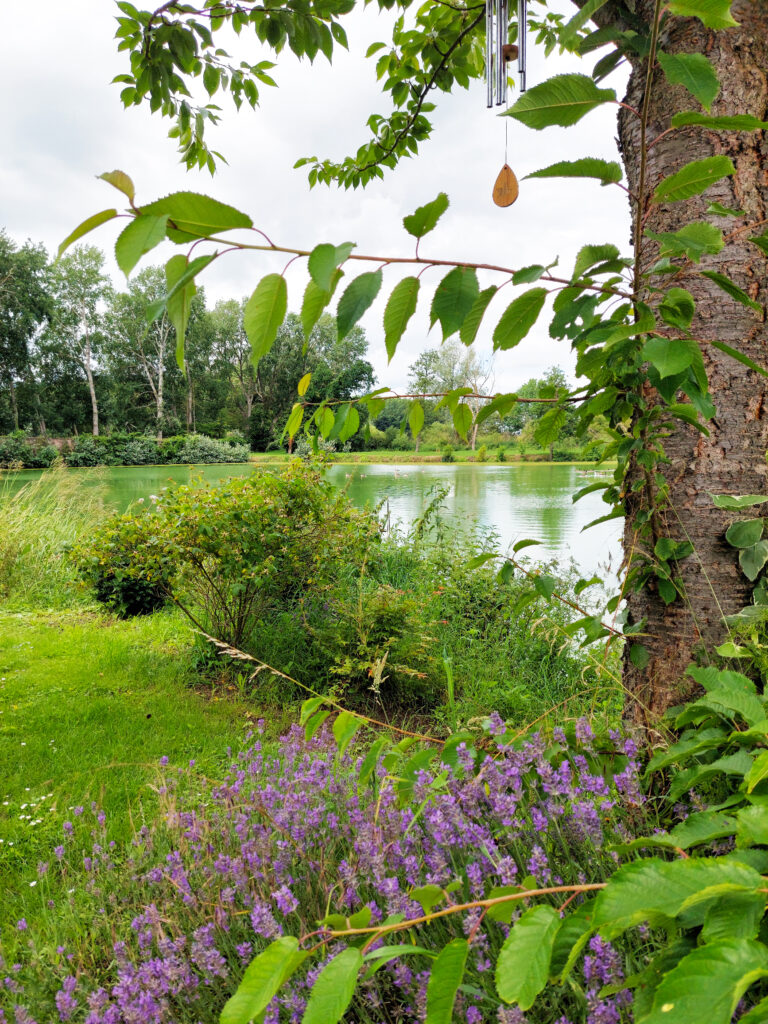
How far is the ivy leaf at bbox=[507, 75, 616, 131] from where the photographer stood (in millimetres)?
667

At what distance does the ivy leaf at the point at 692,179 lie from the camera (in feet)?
2.30

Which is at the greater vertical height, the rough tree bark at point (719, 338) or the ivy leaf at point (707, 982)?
the rough tree bark at point (719, 338)

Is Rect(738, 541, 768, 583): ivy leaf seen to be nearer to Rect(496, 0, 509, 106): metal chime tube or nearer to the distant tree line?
Rect(496, 0, 509, 106): metal chime tube

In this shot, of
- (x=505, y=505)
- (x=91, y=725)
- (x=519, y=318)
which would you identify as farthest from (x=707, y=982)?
(x=505, y=505)

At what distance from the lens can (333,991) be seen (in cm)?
44

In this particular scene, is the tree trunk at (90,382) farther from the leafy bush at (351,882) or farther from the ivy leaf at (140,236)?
the ivy leaf at (140,236)

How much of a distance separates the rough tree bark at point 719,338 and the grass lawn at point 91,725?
169 cm

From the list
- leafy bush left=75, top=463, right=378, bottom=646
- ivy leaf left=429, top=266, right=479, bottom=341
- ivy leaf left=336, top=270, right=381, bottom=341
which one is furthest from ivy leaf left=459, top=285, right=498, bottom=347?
leafy bush left=75, top=463, right=378, bottom=646

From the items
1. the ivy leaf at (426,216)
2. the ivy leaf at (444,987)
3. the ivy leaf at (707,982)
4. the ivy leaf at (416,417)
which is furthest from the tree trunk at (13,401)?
the ivy leaf at (707,982)

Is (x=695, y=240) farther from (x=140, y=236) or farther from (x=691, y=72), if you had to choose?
(x=140, y=236)

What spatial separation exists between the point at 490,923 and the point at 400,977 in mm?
196

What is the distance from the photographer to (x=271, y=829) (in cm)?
156

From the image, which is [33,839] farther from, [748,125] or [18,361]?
[18,361]

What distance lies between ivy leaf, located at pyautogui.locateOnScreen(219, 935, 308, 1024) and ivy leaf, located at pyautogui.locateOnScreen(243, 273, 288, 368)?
527mm
